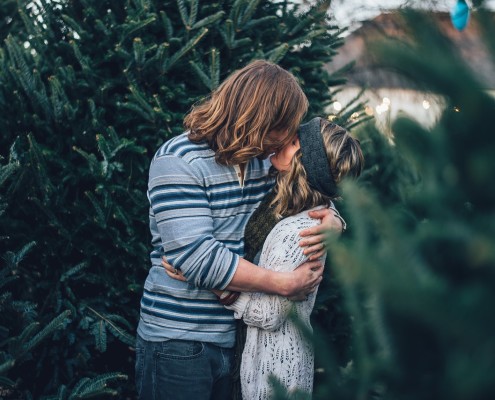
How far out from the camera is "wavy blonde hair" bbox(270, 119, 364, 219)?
222cm

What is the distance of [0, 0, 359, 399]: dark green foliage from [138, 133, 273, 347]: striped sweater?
19.3 inches

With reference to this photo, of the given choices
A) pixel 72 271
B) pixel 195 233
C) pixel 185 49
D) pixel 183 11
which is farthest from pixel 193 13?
pixel 72 271

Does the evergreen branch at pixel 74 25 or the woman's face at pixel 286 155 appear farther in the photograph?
the evergreen branch at pixel 74 25

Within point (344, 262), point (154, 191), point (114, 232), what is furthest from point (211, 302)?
point (344, 262)

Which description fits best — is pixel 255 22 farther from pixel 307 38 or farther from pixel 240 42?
pixel 307 38

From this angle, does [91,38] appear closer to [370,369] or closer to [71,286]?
[71,286]

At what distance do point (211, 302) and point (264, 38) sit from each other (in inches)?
63.2

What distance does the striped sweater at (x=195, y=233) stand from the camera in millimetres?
2047

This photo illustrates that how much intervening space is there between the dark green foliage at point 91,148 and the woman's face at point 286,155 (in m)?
0.64

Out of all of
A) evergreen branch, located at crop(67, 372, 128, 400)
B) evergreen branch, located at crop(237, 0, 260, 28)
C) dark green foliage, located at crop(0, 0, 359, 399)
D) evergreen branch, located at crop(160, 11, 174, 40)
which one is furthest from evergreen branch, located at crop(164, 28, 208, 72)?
evergreen branch, located at crop(67, 372, 128, 400)

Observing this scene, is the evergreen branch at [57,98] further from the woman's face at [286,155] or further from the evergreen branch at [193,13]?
the woman's face at [286,155]

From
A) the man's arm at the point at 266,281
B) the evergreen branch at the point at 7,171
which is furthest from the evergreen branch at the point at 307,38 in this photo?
the evergreen branch at the point at 7,171

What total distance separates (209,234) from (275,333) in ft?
1.60

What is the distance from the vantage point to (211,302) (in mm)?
2234
